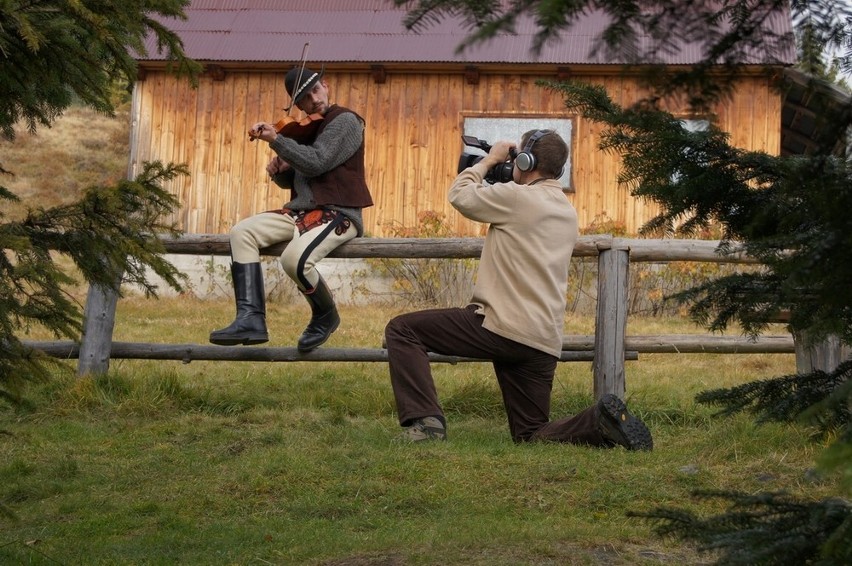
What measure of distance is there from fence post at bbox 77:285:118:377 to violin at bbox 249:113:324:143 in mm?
1854

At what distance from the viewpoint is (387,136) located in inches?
663

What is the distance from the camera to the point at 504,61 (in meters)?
16.0

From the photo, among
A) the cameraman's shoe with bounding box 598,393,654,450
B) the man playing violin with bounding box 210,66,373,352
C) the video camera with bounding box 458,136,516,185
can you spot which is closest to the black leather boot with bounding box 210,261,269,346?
the man playing violin with bounding box 210,66,373,352

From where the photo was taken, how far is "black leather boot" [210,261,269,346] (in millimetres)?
6992

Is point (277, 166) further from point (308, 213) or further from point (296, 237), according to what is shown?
point (296, 237)

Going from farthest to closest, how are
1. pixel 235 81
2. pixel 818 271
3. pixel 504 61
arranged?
1. pixel 235 81
2. pixel 504 61
3. pixel 818 271

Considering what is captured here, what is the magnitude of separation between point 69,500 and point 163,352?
3.00 meters

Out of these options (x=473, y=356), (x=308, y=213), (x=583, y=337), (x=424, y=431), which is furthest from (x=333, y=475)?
(x=583, y=337)

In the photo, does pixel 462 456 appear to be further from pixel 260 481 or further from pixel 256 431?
pixel 256 431

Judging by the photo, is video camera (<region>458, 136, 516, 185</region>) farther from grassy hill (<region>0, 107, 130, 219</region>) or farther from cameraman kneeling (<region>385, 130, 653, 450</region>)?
grassy hill (<region>0, 107, 130, 219</region>)

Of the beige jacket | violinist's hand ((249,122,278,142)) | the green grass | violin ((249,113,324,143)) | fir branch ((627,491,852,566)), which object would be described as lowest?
the green grass

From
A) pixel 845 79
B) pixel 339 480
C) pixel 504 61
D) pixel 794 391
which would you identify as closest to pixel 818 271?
pixel 845 79

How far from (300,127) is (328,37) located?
1009cm

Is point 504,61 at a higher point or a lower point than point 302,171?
higher
